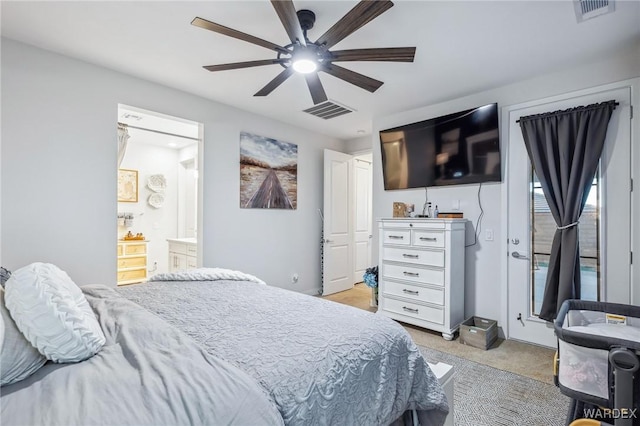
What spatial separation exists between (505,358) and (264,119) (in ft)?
12.2

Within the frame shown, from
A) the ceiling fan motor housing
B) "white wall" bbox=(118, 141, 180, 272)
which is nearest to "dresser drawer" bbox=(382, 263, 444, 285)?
the ceiling fan motor housing

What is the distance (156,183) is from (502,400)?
19.2 ft

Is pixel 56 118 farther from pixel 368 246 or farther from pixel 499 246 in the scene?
pixel 368 246

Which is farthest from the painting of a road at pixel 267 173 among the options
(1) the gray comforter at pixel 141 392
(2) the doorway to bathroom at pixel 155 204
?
(1) the gray comforter at pixel 141 392

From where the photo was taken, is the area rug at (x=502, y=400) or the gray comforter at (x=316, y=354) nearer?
the gray comforter at (x=316, y=354)

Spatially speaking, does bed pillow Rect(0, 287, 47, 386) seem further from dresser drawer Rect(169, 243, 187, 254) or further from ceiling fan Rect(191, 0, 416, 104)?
dresser drawer Rect(169, 243, 187, 254)

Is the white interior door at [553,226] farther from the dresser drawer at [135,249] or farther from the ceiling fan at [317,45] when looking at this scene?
the dresser drawer at [135,249]

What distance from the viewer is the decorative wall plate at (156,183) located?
5625 millimetres

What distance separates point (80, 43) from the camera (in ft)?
7.84

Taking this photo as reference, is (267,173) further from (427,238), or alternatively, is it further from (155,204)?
(155,204)

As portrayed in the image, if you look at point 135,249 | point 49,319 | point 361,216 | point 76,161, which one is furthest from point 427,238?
point 135,249

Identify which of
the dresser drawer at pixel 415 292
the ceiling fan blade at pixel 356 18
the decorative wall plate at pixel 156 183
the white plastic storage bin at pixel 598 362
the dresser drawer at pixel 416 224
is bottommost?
the dresser drawer at pixel 415 292

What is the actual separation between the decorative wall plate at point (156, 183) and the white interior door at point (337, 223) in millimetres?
3216

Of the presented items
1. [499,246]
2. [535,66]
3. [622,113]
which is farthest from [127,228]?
[622,113]
